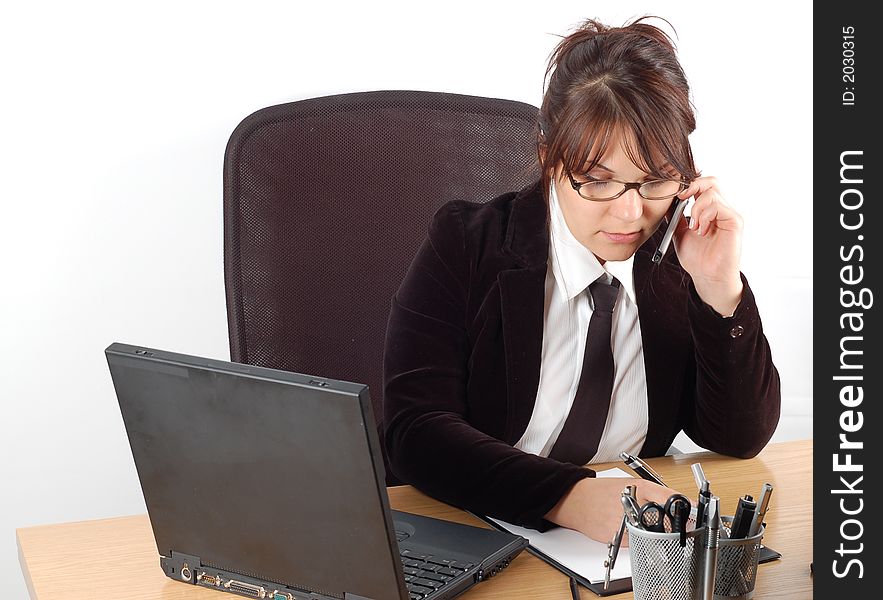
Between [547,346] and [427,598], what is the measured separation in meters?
0.54

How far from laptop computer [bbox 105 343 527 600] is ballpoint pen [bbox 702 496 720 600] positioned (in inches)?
9.3

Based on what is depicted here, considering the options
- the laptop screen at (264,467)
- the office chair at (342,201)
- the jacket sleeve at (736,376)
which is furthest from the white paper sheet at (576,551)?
the office chair at (342,201)

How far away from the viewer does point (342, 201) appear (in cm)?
164

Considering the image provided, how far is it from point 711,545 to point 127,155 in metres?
1.33

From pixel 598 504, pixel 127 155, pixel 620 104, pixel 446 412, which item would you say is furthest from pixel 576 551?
pixel 127 155

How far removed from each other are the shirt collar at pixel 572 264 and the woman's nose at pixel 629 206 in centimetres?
13

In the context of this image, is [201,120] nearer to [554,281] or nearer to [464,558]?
[554,281]

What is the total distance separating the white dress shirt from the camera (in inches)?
56.9

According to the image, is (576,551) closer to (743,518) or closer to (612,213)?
(743,518)

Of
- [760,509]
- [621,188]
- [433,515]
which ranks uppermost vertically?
[621,188]

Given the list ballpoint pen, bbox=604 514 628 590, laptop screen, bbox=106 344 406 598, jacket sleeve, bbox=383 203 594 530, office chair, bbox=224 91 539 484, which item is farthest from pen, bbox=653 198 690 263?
laptop screen, bbox=106 344 406 598

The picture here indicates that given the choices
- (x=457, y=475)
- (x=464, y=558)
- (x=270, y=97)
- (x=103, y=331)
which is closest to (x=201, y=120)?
(x=270, y=97)

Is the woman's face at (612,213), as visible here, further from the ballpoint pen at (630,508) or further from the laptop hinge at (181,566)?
the laptop hinge at (181,566)

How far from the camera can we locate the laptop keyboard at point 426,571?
1003mm
